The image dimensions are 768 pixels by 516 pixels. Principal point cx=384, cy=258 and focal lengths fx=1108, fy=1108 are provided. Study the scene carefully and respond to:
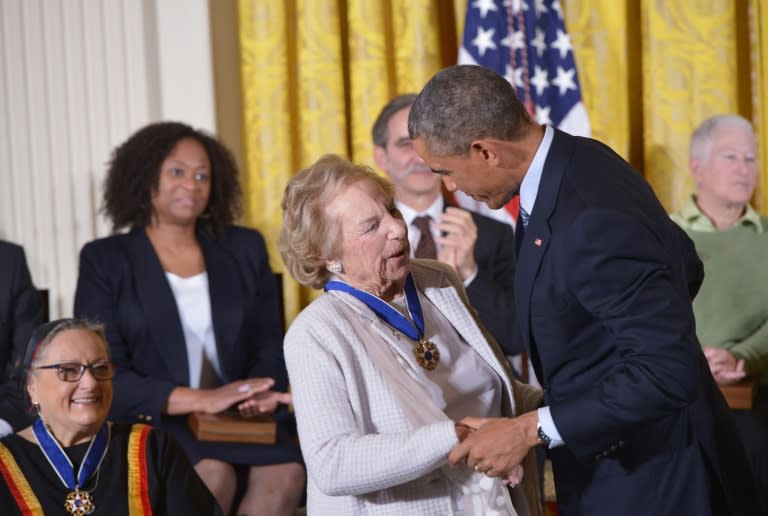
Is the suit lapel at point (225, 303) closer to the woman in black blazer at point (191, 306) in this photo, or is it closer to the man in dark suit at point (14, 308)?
the woman in black blazer at point (191, 306)

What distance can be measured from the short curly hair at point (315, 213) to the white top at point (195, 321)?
69.0 inches

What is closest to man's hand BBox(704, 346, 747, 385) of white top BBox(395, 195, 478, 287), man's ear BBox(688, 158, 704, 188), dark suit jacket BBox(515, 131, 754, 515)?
man's ear BBox(688, 158, 704, 188)

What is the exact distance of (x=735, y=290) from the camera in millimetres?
4645

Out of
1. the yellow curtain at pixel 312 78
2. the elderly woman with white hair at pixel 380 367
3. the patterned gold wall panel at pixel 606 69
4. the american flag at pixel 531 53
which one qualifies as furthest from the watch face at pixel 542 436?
the patterned gold wall panel at pixel 606 69

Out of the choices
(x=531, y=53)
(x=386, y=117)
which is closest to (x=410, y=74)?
(x=531, y=53)

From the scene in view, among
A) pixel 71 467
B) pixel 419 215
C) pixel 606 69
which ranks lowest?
pixel 71 467

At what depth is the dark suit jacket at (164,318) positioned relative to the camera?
4.31 m

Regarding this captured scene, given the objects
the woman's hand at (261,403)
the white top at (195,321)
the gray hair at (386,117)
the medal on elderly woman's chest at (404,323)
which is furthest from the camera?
the gray hair at (386,117)

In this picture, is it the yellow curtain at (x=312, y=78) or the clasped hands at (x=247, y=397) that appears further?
the yellow curtain at (x=312, y=78)

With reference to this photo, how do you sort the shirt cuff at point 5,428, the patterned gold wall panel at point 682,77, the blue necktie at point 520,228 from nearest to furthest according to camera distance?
the blue necktie at point 520,228, the shirt cuff at point 5,428, the patterned gold wall panel at point 682,77

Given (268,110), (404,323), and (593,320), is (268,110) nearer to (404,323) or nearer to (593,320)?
(404,323)

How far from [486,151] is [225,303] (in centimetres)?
229

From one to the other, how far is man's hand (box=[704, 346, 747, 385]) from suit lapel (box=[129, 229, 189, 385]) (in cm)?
208

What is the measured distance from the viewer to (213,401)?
4215 millimetres
